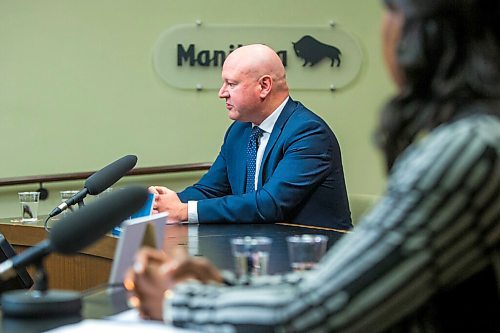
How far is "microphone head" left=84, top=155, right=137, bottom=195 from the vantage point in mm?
2717

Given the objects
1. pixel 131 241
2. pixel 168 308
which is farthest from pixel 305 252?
pixel 168 308

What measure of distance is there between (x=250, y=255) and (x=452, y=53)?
0.71 metres

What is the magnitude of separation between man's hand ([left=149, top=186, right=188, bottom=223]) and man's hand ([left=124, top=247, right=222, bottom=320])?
221cm

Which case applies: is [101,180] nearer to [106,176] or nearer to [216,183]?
[106,176]

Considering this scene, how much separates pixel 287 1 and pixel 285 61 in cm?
35

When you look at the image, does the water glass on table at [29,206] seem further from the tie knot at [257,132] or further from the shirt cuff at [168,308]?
the shirt cuff at [168,308]

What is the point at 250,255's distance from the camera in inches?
68.1

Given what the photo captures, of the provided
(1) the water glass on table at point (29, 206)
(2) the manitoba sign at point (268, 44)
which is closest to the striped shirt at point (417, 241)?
(1) the water glass on table at point (29, 206)

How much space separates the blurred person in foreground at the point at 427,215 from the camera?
41.9 inches

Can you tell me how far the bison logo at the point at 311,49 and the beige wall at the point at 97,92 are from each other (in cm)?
16

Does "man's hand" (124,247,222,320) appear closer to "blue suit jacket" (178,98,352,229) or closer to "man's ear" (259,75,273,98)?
"blue suit jacket" (178,98,352,229)

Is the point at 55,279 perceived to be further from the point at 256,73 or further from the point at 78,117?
the point at 78,117

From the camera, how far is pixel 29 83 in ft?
16.3

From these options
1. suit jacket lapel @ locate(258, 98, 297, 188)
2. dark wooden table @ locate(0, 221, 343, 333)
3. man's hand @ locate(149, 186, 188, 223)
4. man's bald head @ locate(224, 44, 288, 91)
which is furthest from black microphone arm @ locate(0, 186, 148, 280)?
man's bald head @ locate(224, 44, 288, 91)
